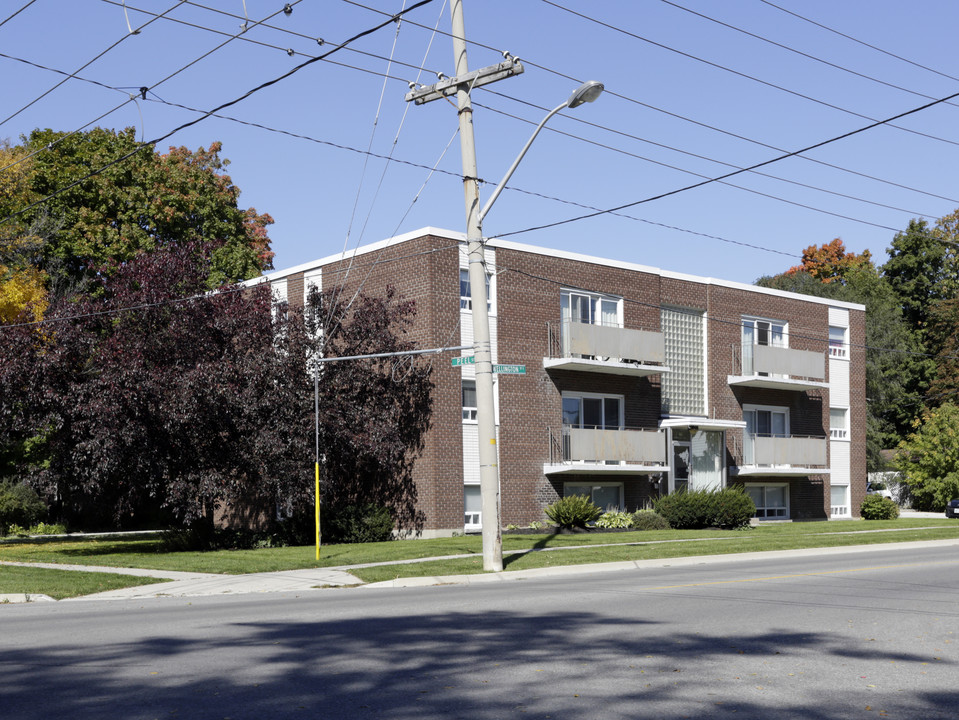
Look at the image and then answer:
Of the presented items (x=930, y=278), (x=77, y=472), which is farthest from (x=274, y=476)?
(x=930, y=278)

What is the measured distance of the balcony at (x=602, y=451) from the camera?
33.2 meters

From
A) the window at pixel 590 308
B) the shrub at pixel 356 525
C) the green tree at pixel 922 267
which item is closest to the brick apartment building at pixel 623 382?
the window at pixel 590 308

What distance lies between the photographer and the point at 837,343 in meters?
44.1

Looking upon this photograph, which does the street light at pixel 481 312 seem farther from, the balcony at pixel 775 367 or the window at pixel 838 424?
the window at pixel 838 424

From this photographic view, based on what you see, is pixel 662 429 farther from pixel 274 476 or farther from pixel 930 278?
pixel 930 278

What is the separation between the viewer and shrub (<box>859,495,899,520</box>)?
4219cm

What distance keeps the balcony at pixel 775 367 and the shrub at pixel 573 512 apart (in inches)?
422

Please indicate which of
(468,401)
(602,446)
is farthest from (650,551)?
(602,446)

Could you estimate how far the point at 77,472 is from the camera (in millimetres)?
25641

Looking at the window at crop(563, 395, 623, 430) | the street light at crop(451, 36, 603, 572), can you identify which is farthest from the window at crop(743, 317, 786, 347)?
the street light at crop(451, 36, 603, 572)

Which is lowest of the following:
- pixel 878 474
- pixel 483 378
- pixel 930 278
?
pixel 878 474

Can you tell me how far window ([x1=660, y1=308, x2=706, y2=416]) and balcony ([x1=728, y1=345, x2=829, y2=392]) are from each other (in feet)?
4.59

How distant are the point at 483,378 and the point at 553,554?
526cm

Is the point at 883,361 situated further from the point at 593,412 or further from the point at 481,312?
the point at 481,312
